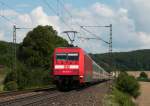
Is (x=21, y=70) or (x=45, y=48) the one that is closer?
(x=21, y=70)

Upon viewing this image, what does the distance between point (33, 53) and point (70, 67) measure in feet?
157

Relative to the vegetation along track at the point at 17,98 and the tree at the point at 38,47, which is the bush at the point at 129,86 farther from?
the vegetation along track at the point at 17,98

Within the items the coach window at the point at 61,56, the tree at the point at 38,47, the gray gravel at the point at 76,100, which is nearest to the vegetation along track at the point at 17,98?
the gray gravel at the point at 76,100

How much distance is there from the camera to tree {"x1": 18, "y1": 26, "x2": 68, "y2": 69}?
8431 centimetres

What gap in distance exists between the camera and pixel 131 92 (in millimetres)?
62562

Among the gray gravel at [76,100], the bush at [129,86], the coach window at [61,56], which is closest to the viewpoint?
the gray gravel at [76,100]

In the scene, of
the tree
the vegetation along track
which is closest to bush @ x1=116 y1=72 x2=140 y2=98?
the tree

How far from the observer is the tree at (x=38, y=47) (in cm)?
8431

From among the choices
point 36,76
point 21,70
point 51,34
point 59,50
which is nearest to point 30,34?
point 51,34

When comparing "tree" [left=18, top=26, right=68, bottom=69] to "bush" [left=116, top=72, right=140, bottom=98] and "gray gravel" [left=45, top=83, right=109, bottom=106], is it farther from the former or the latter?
"gray gravel" [left=45, top=83, right=109, bottom=106]

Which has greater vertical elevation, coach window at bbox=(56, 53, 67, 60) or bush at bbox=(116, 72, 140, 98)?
coach window at bbox=(56, 53, 67, 60)

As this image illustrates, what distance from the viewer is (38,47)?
8725cm

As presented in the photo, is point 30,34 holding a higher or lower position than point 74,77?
higher

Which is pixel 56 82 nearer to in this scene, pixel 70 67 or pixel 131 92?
pixel 70 67
